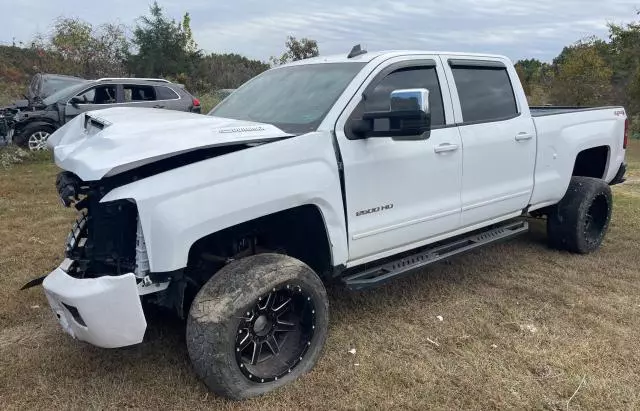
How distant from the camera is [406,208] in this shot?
148 inches

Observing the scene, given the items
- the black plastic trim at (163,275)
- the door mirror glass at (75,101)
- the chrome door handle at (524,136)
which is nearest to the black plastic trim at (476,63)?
the chrome door handle at (524,136)

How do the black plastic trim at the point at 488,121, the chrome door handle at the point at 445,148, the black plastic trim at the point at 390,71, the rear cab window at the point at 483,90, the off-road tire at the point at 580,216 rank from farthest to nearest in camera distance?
the off-road tire at the point at 580,216
the rear cab window at the point at 483,90
the black plastic trim at the point at 488,121
the chrome door handle at the point at 445,148
the black plastic trim at the point at 390,71

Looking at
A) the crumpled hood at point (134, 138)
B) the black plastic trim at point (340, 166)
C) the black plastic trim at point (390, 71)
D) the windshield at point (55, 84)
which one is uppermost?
the windshield at point (55, 84)

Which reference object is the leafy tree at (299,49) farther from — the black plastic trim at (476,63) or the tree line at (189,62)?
the black plastic trim at (476,63)

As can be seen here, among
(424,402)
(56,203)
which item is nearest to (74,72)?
(56,203)

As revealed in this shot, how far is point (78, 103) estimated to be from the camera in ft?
37.3

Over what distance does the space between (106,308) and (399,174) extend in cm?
196

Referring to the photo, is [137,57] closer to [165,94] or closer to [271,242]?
[165,94]

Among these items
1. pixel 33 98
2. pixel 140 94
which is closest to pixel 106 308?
pixel 140 94

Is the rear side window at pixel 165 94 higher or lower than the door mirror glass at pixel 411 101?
higher

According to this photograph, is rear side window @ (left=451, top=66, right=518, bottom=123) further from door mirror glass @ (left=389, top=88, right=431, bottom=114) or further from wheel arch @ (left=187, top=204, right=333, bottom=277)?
wheel arch @ (left=187, top=204, right=333, bottom=277)

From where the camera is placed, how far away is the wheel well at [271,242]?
10.8ft

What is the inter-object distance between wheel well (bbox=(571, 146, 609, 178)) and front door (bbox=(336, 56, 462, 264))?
2.45 m

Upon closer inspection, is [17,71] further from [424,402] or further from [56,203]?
[424,402]
